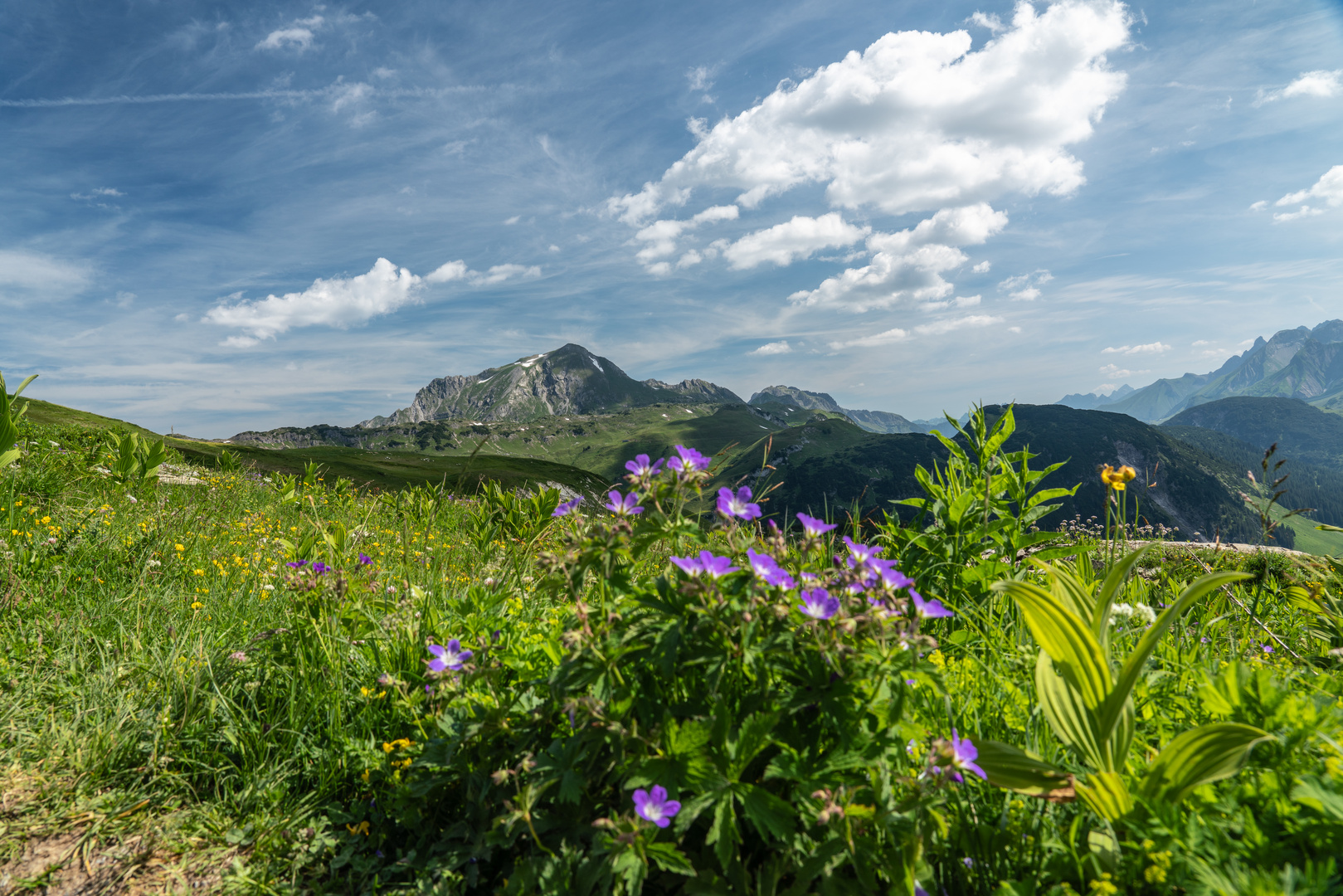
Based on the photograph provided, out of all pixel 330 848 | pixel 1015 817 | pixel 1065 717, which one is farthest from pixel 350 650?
pixel 1065 717

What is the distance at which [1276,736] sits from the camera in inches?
72.7

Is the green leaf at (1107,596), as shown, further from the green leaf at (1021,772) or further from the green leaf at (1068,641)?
the green leaf at (1021,772)

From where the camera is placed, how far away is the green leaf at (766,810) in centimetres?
173

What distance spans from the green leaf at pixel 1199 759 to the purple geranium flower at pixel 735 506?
5.02ft

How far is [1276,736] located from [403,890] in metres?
3.09

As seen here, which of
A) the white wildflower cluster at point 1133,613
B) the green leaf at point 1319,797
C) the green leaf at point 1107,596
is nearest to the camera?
the green leaf at point 1319,797

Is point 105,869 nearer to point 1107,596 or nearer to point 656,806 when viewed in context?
point 656,806

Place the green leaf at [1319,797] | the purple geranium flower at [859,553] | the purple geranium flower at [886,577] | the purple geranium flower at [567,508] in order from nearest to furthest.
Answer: the green leaf at [1319,797] < the purple geranium flower at [886,577] < the purple geranium flower at [859,553] < the purple geranium flower at [567,508]

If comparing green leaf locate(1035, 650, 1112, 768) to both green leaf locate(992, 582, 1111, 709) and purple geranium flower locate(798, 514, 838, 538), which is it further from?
purple geranium flower locate(798, 514, 838, 538)

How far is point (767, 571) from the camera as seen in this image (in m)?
1.89

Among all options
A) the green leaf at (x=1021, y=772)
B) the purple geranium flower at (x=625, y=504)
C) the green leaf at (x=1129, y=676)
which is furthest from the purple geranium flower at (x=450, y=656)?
the green leaf at (x=1129, y=676)

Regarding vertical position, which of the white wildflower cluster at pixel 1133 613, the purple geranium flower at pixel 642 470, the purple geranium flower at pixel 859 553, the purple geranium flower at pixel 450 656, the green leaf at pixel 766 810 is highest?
the purple geranium flower at pixel 642 470

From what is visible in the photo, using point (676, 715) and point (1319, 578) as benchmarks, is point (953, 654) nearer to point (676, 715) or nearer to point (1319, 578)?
point (676, 715)

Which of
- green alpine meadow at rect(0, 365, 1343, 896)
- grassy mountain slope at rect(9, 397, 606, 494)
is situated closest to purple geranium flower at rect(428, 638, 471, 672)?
green alpine meadow at rect(0, 365, 1343, 896)
